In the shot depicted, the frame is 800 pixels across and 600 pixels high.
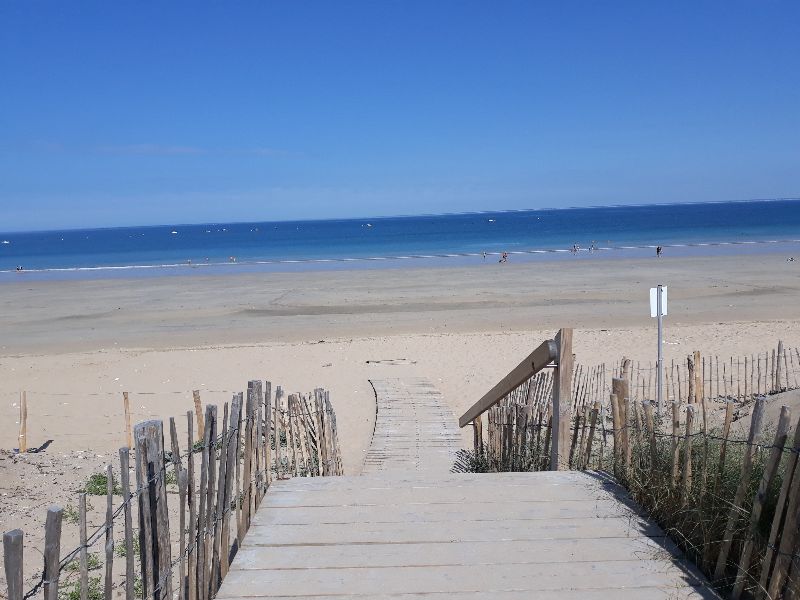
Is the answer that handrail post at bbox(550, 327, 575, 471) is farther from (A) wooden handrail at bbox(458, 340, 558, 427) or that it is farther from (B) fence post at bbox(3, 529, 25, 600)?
(B) fence post at bbox(3, 529, 25, 600)

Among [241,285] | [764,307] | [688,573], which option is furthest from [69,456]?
[241,285]

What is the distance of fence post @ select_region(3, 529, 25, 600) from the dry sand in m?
5.58

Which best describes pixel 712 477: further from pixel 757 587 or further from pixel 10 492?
pixel 10 492

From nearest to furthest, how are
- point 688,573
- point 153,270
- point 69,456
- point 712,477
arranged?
point 688,573 < point 712,477 < point 69,456 < point 153,270

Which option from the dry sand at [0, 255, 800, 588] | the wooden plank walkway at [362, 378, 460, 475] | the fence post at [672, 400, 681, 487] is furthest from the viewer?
the dry sand at [0, 255, 800, 588]

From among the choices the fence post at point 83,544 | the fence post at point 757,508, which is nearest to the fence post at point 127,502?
the fence post at point 83,544

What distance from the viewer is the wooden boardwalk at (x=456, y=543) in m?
3.29

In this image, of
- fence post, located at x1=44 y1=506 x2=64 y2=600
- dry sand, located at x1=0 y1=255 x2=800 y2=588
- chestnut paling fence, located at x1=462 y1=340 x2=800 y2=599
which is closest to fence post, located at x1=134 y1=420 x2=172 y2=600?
fence post, located at x1=44 y1=506 x2=64 y2=600

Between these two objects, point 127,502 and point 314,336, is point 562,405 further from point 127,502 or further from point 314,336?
point 314,336

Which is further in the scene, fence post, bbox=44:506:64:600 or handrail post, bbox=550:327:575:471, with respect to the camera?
handrail post, bbox=550:327:575:471

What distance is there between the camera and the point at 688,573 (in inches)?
134

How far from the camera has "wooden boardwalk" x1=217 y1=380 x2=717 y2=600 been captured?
3.29 meters

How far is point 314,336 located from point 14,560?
18817mm

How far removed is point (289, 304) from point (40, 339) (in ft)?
29.1
